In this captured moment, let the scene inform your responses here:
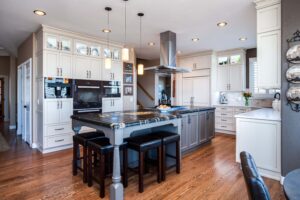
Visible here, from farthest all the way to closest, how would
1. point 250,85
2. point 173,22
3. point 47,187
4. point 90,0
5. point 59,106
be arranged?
point 250,85 < point 59,106 < point 173,22 < point 90,0 < point 47,187

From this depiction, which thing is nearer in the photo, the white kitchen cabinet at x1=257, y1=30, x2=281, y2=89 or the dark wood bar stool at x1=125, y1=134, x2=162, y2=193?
the dark wood bar stool at x1=125, y1=134, x2=162, y2=193

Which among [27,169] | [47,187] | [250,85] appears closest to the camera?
[47,187]

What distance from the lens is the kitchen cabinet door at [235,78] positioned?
221 inches

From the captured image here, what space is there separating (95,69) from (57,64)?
875mm

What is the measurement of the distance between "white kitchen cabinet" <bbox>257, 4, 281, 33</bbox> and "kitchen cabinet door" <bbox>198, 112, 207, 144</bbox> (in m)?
1.97

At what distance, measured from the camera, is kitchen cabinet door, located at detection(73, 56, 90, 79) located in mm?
4242

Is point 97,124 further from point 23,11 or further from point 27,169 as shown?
point 23,11

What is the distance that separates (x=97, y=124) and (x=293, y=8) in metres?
2.81

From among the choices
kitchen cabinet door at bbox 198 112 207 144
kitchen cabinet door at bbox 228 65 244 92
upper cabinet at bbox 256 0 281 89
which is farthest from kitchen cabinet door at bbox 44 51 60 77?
kitchen cabinet door at bbox 228 65 244 92

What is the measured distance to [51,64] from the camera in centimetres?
388

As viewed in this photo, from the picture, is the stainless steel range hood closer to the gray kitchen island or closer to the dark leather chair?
the gray kitchen island

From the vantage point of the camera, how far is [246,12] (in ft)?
10.4

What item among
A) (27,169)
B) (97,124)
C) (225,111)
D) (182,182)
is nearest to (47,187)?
(27,169)

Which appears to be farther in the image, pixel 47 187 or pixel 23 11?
pixel 23 11
